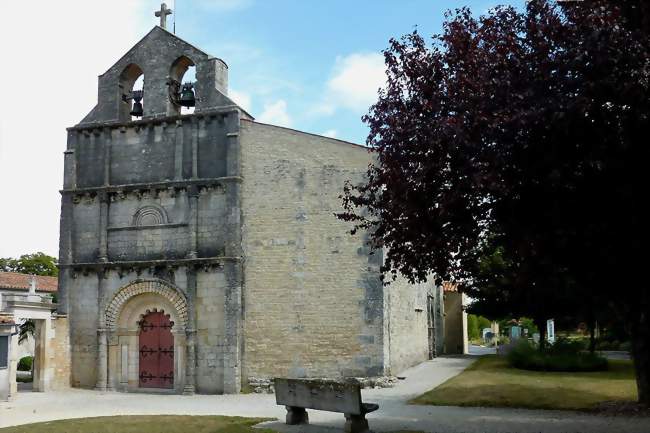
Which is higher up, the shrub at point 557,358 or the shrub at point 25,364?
the shrub at point 557,358

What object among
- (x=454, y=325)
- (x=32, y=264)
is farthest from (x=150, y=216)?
(x=32, y=264)

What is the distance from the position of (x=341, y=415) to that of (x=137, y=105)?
12.8m

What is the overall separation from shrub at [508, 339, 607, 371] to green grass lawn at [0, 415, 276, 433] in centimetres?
1227

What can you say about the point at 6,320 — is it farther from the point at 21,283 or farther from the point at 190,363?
the point at 21,283

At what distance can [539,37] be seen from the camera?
10.9 m

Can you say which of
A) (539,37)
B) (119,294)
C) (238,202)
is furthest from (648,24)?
(119,294)

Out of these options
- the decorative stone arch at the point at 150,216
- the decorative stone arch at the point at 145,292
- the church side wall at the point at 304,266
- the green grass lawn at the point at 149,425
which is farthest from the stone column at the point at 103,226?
the green grass lawn at the point at 149,425

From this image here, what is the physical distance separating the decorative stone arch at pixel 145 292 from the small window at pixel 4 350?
3052 mm

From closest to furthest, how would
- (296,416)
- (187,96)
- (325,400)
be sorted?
(325,400) < (296,416) < (187,96)

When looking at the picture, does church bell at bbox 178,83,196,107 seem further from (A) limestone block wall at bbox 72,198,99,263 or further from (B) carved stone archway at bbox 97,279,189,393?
(B) carved stone archway at bbox 97,279,189,393

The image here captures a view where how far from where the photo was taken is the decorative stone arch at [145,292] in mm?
20703

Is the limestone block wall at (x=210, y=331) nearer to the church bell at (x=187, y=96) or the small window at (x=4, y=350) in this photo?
the small window at (x=4, y=350)

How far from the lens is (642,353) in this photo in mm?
13633

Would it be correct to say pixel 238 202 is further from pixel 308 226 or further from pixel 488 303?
pixel 488 303
